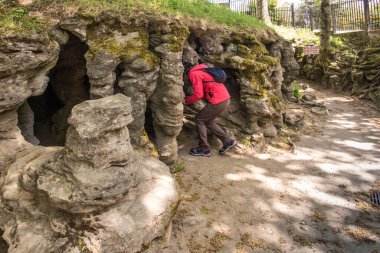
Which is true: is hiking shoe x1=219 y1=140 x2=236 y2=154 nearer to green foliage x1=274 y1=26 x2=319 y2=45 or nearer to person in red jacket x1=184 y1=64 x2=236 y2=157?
person in red jacket x1=184 y1=64 x2=236 y2=157

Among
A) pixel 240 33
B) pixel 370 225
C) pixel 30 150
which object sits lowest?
pixel 370 225

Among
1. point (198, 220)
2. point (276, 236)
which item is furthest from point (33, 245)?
point (276, 236)

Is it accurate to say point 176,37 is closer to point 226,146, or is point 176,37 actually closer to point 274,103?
point 226,146

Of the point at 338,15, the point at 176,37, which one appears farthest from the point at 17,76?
the point at 338,15

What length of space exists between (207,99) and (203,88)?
269 mm

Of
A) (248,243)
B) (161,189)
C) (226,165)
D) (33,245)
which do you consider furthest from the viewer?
(226,165)

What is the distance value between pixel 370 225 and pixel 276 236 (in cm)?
171

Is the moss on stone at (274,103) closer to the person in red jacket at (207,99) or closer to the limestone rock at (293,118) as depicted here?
the limestone rock at (293,118)

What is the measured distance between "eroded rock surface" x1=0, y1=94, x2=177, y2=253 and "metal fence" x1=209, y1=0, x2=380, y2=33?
1098 cm

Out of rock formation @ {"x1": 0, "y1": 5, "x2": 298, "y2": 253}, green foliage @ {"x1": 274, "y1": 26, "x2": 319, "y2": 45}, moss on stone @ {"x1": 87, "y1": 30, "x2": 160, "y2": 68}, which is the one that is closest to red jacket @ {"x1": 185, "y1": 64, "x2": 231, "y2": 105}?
rock formation @ {"x1": 0, "y1": 5, "x2": 298, "y2": 253}

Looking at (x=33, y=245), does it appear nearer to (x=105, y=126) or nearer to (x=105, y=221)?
(x=105, y=221)

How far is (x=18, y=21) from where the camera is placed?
4855 millimetres

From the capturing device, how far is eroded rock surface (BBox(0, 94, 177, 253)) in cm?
348

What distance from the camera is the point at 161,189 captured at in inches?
174
